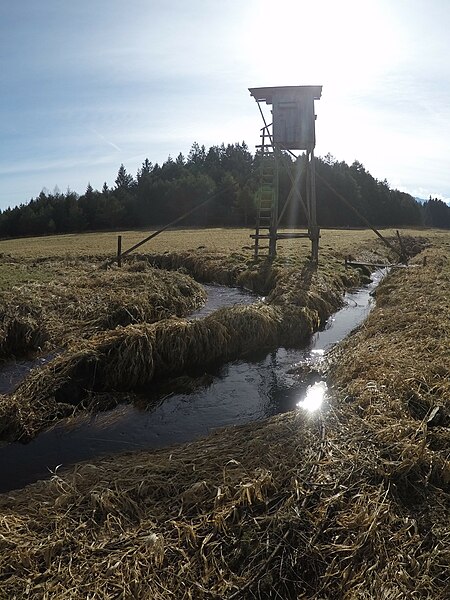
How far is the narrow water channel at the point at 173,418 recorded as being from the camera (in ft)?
24.3

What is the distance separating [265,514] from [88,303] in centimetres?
1170

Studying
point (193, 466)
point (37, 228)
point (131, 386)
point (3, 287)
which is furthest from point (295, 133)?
point (37, 228)

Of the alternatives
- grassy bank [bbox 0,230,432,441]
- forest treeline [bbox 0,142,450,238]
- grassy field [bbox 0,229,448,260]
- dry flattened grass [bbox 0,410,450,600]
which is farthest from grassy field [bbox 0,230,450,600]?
forest treeline [bbox 0,142,450,238]

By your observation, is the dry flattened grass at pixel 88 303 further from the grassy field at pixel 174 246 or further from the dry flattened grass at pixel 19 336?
the grassy field at pixel 174 246

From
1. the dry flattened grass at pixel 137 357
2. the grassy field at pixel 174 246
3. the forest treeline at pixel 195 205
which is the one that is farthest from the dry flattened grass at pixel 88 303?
the forest treeline at pixel 195 205

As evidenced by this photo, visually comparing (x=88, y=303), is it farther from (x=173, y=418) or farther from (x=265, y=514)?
(x=265, y=514)

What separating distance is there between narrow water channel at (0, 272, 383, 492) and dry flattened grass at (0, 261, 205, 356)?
434 centimetres

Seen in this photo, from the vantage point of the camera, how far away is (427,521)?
4840 mm

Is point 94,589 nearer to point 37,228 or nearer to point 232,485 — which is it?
point 232,485

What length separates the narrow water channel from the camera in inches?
292

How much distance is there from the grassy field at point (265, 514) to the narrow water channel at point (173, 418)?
2.53 feet

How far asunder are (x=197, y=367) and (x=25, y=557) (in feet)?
24.4

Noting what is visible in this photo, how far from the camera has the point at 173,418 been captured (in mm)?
8898

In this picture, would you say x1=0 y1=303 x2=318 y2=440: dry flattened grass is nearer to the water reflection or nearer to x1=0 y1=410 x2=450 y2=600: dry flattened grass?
x1=0 y1=410 x2=450 y2=600: dry flattened grass
